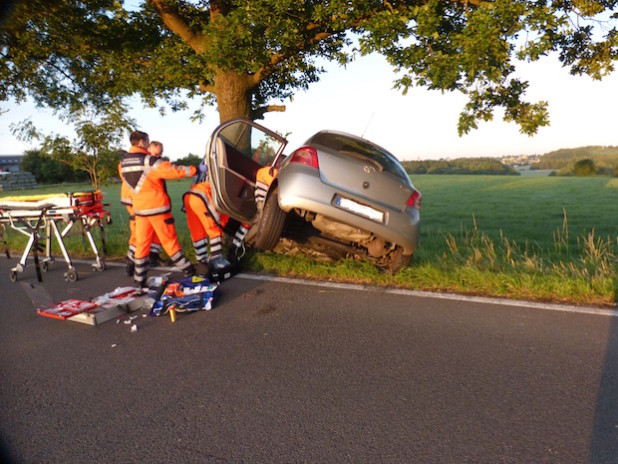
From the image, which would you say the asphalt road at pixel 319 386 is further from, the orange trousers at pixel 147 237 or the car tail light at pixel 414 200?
the orange trousers at pixel 147 237

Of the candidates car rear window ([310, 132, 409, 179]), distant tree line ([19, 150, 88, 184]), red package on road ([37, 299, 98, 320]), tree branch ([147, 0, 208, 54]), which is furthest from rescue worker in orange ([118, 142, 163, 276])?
distant tree line ([19, 150, 88, 184])

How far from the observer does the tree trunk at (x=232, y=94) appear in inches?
297

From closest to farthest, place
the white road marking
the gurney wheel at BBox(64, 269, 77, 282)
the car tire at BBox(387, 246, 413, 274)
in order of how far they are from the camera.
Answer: the white road marking
the car tire at BBox(387, 246, 413, 274)
the gurney wheel at BBox(64, 269, 77, 282)

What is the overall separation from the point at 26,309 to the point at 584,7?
7573mm

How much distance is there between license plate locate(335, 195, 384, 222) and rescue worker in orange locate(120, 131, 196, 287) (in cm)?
191

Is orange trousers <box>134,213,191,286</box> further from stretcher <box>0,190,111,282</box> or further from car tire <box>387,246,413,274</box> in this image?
car tire <box>387,246,413,274</box>

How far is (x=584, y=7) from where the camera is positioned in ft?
17.8

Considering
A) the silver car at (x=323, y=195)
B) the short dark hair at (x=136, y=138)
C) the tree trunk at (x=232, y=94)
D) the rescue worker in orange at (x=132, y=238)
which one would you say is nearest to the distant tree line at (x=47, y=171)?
the tree trunk at (x=232, y=94)

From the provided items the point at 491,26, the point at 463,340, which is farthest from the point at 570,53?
the point at 463,340

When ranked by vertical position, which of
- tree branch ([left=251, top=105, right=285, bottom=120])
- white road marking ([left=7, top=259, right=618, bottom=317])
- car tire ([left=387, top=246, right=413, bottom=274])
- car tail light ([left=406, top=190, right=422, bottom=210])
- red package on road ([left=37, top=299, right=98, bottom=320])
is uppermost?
tree branch ([left=251, top=105, right=285, bottom=120])

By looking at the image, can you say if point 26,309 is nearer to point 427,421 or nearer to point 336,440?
point 336,440

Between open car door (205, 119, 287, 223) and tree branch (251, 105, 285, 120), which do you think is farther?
tree branch (251, 105, 285, 120)

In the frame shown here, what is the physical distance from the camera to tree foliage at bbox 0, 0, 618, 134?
5.12 metres

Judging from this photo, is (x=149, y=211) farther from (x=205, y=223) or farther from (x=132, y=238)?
(x=132, y=238)
